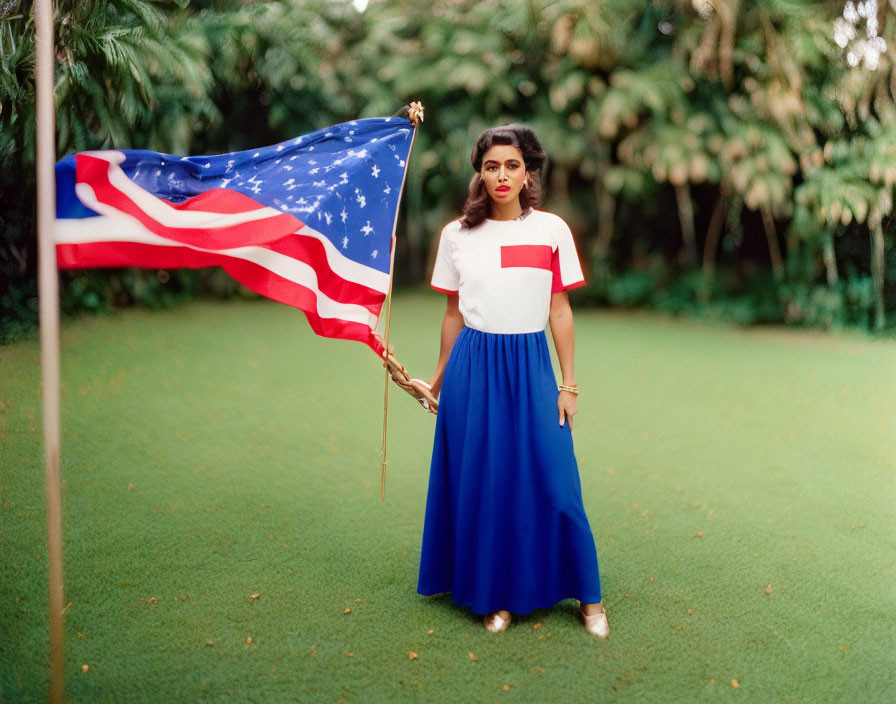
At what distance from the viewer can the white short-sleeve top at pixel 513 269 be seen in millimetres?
2633

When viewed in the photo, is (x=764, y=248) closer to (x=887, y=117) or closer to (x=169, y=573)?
(x=887, y=117)

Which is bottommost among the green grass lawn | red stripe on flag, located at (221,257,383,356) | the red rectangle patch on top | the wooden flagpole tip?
the green grass lawn

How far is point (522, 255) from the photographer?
2625 millimetres

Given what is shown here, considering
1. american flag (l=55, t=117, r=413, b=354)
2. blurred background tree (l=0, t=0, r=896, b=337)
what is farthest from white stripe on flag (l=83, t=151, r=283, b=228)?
blurred background tree (l=0, t=0, r=896, b=337)

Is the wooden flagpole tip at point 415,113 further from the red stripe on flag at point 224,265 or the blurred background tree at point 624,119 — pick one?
the blurred background tree at point 624,119

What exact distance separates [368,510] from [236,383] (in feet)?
8.77

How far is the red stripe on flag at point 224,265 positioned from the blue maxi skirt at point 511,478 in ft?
1.15

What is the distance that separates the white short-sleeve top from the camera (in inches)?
104

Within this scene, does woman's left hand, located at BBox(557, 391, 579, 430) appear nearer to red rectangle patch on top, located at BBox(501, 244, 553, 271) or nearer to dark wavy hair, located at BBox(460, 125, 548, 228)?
red rectangle patch on top, located at BBox(501, 244, 553, 271)

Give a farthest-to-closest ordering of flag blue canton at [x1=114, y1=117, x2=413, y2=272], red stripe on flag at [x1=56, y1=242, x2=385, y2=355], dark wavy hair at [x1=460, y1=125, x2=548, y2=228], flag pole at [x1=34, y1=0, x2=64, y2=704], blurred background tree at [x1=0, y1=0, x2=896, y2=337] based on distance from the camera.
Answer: blurred background tree at [x1=0, y1=0, x2=896, y2=337] < dark wavy hair at [x1=460, y1=125, x2=548, y2=228] < flag blue canton at [x1=114, y1=117, x2=413, y2=272] < red stripe on flag at [x1=56, y1=242, x2=385, y2=355] < flag pole at [x1=34, y1=0, x2=64, y2=704]

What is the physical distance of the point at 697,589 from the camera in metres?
3.14

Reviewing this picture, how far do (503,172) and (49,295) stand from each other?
1343mm

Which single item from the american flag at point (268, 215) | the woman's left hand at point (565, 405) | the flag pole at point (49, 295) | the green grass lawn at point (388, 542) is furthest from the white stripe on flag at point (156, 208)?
the green grass lawn at point (388, 542)

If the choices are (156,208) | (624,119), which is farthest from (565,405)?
(624,119)
